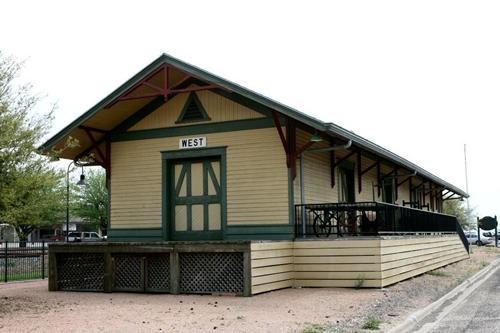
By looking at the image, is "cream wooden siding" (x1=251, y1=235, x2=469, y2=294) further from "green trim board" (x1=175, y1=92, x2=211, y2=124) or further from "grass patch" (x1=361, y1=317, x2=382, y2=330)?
"green trim board" (x1=175, y1=92, x2=211, y2=124)

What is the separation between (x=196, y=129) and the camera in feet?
52.7

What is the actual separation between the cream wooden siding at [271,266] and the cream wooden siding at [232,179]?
995 millimetres

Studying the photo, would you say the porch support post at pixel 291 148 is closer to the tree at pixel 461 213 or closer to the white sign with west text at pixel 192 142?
the white sign with west text at pixel 192 142

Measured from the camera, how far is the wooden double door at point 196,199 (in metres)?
15.7

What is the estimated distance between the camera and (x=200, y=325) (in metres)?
8.87

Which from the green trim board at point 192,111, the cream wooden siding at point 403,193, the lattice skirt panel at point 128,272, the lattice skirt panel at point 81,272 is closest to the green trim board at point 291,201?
the green trim board at point 192,111

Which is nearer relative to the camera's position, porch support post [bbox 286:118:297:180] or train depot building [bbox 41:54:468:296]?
train depot building [bbox 41:54:468:296]

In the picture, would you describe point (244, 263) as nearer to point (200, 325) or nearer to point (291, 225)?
point (291, 225)

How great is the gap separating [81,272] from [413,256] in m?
8.89

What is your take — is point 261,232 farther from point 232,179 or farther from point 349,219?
point 349,219

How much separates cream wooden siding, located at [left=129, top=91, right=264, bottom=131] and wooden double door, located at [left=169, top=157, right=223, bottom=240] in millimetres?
1122

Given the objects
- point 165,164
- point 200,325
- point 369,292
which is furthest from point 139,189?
point 200,325

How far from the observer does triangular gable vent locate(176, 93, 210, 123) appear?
1602 cm

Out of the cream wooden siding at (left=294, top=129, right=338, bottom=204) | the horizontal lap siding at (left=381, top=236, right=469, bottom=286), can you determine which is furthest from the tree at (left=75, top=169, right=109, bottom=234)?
the cream wooden siding at (left=294, top=129, right=338, bottom=204)
